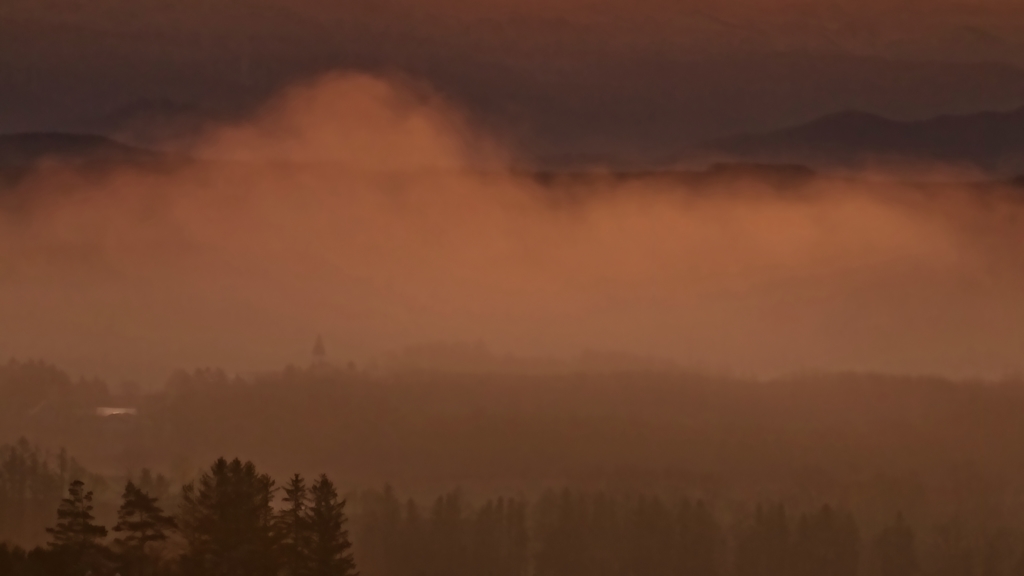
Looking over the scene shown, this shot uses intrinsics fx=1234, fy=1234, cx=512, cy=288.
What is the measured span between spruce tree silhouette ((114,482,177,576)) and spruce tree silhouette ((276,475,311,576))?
69 cm

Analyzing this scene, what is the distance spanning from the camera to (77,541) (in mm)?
7695

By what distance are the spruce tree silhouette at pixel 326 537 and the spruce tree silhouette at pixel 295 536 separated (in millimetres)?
33

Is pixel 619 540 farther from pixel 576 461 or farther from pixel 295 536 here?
pixel 295 536

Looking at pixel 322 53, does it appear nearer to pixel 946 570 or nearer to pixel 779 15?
pixel 779 15

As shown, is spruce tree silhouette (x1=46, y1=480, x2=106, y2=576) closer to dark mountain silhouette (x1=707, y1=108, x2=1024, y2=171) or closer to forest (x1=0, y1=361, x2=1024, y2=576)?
forest (x1=0, y1=361, x2=1024, y2=576)

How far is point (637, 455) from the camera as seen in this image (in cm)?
859

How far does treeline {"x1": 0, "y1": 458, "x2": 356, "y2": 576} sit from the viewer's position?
7.59 meters

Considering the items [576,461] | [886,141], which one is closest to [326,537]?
[576,461]

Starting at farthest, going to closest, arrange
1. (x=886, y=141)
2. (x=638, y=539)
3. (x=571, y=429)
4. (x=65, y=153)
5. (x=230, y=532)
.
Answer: (x=65, y=153) → (x=886, y=141) → (x=571, y=429) → (x=638, y=539) → (x=230, y=532)

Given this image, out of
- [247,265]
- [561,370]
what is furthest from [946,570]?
[247,265]

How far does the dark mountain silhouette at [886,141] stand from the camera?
340 inches

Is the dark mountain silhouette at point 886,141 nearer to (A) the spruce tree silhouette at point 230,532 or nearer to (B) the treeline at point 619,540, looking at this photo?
(B) the treeline at point 619,540

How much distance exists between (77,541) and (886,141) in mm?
6081

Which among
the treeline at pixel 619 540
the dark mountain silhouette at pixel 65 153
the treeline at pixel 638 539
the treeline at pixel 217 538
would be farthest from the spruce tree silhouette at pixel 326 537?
the dark mountain silhouette at pixel 65 153
